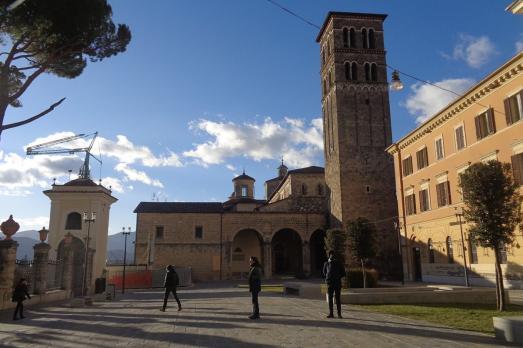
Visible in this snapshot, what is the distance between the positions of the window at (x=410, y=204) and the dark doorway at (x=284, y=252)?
18.5 meters

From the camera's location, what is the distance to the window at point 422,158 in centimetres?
2835

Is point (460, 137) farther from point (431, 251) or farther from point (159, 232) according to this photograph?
point (159, 232)

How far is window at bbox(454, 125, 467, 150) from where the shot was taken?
2395 cm

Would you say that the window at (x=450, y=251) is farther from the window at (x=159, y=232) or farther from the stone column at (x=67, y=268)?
the window at (x=159, y=232)

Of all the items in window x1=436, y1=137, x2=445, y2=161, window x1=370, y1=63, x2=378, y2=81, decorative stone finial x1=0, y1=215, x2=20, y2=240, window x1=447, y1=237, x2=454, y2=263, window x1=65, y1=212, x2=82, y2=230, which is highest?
window x1=370, y1=63, x2=378, y2=81

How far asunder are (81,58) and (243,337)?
41.3ft

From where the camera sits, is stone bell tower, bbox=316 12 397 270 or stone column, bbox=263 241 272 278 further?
stone column, bbox=263 241 272 278

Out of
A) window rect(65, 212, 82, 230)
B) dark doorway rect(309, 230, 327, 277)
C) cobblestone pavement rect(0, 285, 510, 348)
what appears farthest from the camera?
dark doorway rect(309, 230, 327, 277)

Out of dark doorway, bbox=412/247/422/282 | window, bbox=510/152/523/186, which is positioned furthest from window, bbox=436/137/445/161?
dark doorway, bbox=412/247/422/282

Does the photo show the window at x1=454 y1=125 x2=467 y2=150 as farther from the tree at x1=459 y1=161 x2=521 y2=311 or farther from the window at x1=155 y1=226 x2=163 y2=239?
the window at x1=155 y1=226 x2=163 y2=239

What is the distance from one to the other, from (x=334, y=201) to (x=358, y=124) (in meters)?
7.75

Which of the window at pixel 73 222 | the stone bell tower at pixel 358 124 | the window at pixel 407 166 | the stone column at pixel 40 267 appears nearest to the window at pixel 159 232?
the window at pixel 73 222

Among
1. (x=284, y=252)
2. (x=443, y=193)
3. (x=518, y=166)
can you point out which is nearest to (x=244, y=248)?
(x=284, y=252)

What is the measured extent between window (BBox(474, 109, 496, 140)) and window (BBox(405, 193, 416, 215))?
349 inches
